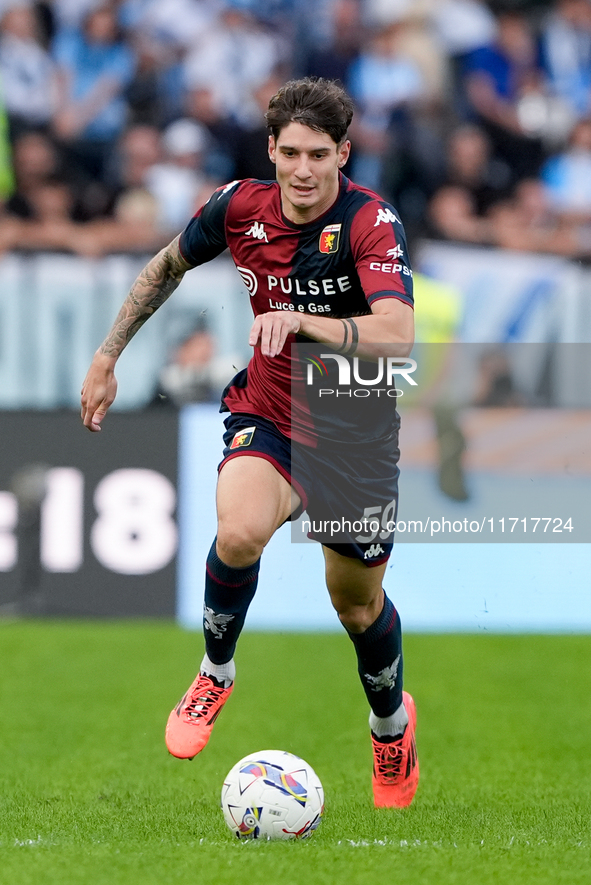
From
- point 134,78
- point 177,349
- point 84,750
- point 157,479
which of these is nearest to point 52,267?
point 177,349

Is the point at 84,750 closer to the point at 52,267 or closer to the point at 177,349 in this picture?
the point at 177,349

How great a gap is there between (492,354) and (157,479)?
2642mm

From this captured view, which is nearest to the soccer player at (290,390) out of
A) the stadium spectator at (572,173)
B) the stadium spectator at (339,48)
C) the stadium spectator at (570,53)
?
Result: the stadium spectator at (339,48)

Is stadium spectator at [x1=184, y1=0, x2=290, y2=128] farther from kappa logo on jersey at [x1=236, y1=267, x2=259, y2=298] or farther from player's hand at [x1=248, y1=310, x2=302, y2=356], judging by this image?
player's hand at [x1=248, y1=310, x2=302, y2=356]

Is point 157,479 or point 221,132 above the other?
point 221,132

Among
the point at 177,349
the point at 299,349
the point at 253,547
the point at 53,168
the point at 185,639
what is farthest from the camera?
the point at 53,168

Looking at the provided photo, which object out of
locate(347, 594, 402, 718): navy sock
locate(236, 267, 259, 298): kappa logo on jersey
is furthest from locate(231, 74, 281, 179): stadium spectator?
locate(347, 594, 402, 718): navy sock

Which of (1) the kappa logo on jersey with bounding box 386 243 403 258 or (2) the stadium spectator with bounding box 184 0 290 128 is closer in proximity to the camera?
(1) the kappa logo on jersey with bounding box 386 243 403 258

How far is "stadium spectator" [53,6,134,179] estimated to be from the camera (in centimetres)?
1151

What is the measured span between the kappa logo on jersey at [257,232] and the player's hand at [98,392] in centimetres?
69

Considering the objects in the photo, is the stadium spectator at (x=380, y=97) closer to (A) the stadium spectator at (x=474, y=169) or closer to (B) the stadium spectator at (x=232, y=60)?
(A) the stadium spectator at (x=474, y=169)

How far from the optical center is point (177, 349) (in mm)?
9539

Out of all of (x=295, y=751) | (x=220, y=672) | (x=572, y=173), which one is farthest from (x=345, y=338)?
(x=572, y=173)

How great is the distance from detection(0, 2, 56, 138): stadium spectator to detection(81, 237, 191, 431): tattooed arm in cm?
705
